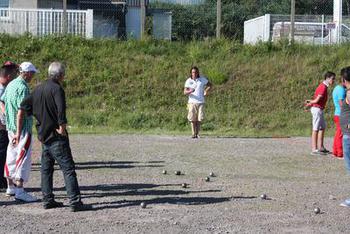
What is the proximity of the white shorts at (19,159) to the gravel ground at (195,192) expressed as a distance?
1.28 feet

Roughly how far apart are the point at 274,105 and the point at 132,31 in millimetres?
7139

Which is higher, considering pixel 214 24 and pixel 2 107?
pixel 214 24

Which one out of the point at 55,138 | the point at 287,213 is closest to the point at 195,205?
the point at 287,213

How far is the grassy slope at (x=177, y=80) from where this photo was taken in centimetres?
2034

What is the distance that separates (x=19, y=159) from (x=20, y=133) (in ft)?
1.19

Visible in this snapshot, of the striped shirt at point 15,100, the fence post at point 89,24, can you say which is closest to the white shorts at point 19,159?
the striped shirt at point 15,100

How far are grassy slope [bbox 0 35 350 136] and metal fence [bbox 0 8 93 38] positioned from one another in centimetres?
94

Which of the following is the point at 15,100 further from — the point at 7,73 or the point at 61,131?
the point at 61,131

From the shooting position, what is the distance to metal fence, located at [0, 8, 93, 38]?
992 inches

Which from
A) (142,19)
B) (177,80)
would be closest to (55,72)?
(177,80)

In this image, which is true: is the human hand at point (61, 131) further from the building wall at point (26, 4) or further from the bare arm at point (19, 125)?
the building wall at point (26, 4)

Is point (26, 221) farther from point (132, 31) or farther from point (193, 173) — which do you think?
point (132, 31)

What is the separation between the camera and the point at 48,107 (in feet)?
28.1

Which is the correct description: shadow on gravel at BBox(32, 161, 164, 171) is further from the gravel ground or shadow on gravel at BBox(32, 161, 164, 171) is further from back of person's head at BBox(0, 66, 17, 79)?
back of person's head at BBox(0, 66, 17, 79)
